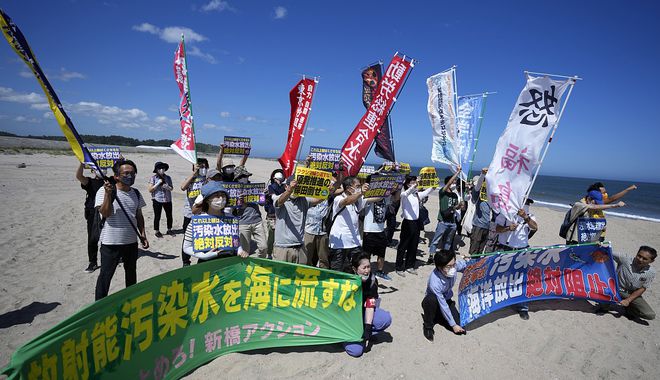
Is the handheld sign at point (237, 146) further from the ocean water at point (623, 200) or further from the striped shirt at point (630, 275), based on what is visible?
the ocean water at point (623, 200)

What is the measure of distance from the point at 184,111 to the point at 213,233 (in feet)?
10.1

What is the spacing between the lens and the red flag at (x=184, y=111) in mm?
5451

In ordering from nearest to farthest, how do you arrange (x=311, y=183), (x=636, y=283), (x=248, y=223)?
(x=311, y=183)
(x=636, y=283)
(x=248, y=223)

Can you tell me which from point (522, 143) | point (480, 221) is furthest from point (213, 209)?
point (480, 221)

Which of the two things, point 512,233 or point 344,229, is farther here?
point 512,233

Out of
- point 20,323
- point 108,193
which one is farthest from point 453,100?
point 20,323

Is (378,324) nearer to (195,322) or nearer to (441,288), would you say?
(441,288)

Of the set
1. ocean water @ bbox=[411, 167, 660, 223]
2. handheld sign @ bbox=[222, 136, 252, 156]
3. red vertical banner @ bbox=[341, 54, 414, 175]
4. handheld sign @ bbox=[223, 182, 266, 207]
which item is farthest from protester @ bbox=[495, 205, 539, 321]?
ocean water @ bbox=[411, 167, 660, 223]

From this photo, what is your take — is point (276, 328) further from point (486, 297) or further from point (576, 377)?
point (576, 377)

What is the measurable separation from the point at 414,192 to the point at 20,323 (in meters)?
7.00

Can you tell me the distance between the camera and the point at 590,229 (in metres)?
6.25

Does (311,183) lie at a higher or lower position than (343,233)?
higher

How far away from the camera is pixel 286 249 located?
4.82m

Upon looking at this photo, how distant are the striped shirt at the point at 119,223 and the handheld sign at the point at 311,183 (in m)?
2.32
